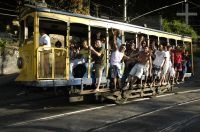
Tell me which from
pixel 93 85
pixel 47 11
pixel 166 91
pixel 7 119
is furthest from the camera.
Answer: pixel 166 91

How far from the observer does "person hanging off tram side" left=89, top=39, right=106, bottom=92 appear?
17141 mm

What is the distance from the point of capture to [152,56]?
20625 mm

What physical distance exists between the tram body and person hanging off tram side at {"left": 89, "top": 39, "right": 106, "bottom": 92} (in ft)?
0.62

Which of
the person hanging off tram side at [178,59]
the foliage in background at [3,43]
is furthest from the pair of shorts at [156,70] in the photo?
the foliage in background at [3,43]

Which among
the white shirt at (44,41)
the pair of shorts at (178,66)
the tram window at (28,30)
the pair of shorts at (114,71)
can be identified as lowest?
the pair of shorts at (114,71)

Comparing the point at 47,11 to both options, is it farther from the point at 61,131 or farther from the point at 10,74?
the point at 10,74

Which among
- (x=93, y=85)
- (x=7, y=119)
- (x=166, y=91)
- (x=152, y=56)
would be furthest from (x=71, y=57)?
(x=166, y=91)

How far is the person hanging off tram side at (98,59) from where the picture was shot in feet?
56.2

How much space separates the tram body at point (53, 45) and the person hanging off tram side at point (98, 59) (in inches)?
7.4

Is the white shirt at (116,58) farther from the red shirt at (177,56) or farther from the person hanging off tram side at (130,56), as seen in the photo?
the red shirt at (177,56)

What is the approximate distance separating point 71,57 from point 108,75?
5.83 ft

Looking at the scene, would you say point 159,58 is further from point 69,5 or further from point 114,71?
point 69,5

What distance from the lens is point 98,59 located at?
17172mm

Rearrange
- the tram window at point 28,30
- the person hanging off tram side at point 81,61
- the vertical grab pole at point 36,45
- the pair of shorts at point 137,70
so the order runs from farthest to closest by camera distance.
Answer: the pair of shorts at point 137,70 → the person hanging off tram side at point 81,61 → the tram window at point 28,30 → the vertical grab pole at point 36,45
